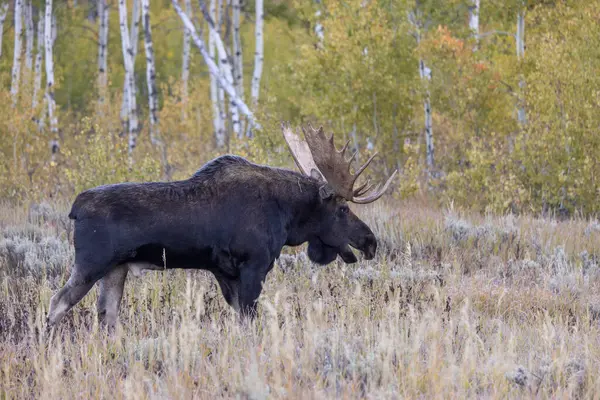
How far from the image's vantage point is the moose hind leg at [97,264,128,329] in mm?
6430

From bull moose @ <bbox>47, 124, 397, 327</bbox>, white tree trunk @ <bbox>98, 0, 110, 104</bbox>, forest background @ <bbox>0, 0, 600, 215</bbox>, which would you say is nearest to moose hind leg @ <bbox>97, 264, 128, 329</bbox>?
bull moose @ <bbox>47, 124, 397, 327</bbox>

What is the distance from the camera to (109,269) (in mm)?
6160

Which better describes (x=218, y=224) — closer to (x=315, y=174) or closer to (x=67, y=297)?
(x=315, y=174)

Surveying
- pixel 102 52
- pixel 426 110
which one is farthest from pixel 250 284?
pixel 102 52

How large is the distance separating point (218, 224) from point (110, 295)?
96 cm

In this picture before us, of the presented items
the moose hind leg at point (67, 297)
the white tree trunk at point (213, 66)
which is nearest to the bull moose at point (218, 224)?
the moose hind leg at point (67, 297)

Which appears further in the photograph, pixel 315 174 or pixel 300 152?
pixel 300 152

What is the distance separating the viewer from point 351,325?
19.5 feet

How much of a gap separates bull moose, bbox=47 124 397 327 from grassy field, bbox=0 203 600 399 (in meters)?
0.25

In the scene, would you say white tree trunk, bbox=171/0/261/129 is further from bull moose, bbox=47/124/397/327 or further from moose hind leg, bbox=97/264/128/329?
moose hind leg, bbox=97/264/128/329

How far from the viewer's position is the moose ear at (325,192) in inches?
278

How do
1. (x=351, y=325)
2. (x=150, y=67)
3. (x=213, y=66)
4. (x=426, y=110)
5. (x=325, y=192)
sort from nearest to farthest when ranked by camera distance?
1. (x=351, y=325)
2. (x=325, y=192)
3. (x=426, y=110)
4. (x=213, y=66)
5. (x=150, y=67)

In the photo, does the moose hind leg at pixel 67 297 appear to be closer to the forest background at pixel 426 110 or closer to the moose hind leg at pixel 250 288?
the moose hind leg at pixel 250 288

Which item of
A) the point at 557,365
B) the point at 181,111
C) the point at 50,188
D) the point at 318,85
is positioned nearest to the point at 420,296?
the point at 557,365
